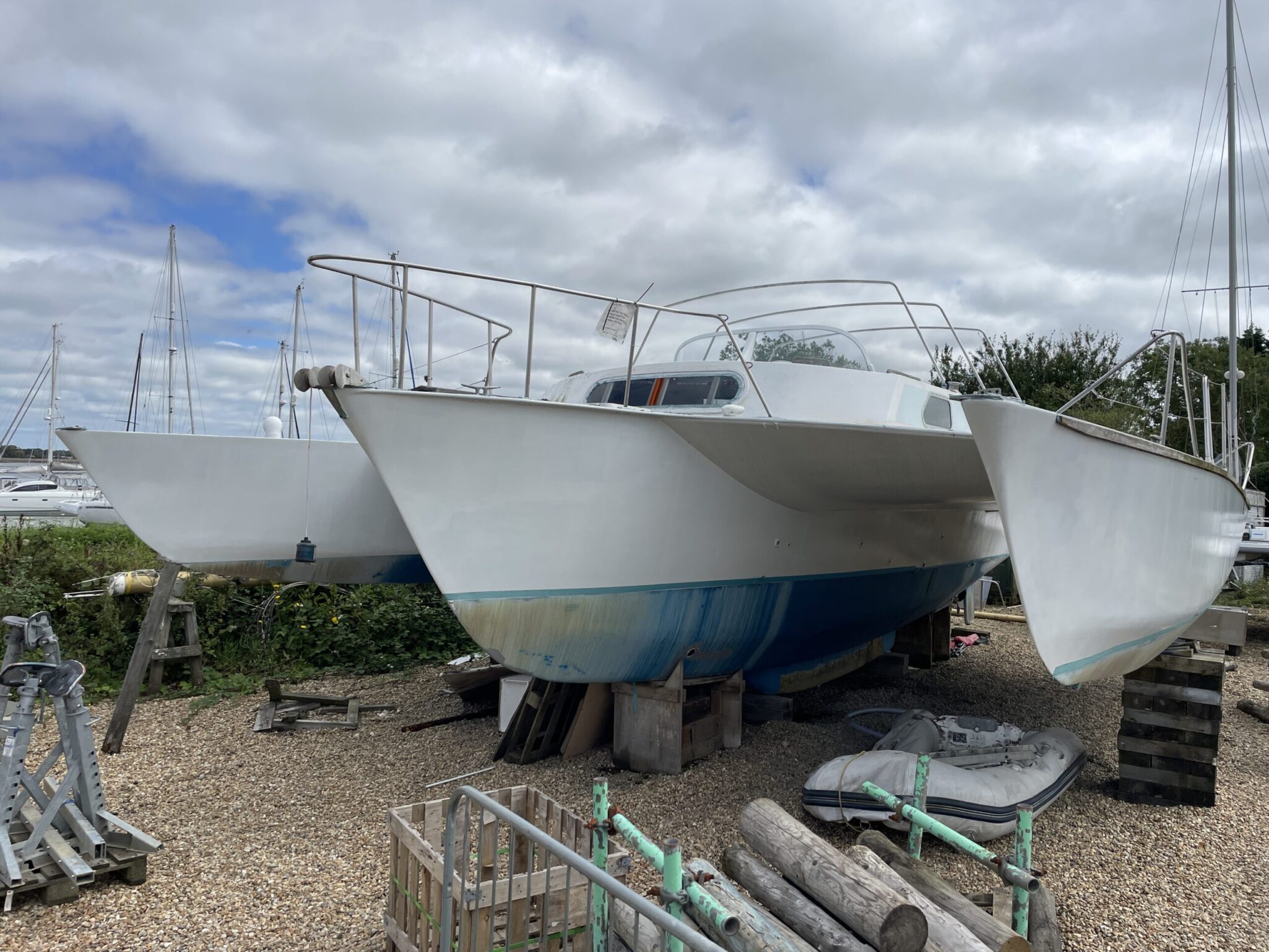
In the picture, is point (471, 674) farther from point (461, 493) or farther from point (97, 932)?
point (97, 932)

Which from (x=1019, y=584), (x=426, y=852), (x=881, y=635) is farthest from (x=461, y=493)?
(x=881, y=635)

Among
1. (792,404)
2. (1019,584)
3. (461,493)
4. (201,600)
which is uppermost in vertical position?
(792,404)

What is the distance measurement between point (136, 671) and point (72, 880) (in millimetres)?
2403

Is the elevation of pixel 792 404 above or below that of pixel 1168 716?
above

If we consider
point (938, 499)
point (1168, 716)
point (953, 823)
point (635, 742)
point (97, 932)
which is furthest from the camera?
point (938, 499)

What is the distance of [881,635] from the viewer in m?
7.75

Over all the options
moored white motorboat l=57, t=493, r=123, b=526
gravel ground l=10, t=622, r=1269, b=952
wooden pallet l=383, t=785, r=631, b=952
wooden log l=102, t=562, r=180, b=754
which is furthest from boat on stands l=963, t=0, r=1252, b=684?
moored white motorboat l=57, t=493, r=123, b=526

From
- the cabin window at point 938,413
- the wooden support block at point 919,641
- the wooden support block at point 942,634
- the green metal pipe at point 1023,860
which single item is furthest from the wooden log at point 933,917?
the wooden support block at point 942,634

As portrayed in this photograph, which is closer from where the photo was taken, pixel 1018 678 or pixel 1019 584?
pixel 1019 584

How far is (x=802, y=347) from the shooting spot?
19.8 feet

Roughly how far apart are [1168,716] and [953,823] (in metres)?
1.65

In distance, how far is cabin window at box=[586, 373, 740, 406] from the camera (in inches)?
217

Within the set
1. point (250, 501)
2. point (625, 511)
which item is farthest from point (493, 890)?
point (250, 501)

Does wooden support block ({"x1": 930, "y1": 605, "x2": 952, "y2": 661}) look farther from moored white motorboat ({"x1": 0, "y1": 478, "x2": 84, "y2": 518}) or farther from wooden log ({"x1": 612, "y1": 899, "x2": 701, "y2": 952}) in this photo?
moored white motorboat ({"x1": 0, "y1": 478, "x2": 84, "y2": 518})
